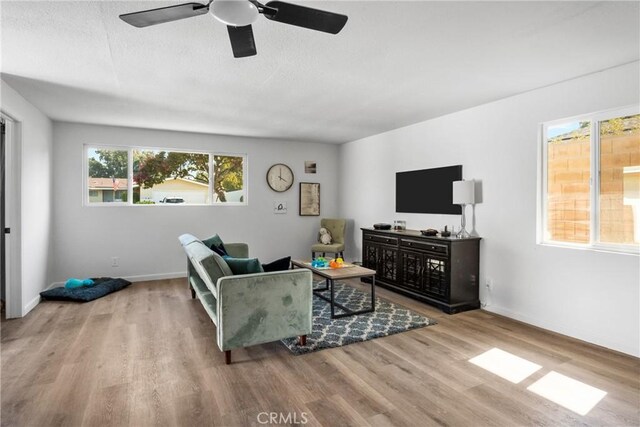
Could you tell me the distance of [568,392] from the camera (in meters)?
2.31

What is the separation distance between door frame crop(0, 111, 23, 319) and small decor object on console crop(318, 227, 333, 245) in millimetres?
4180

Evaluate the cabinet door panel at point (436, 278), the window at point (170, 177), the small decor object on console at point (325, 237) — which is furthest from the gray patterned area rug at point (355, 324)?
the window at point (170, 177)

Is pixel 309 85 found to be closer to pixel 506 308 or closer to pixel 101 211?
pixel 506 308

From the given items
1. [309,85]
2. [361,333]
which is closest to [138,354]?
[361,333]

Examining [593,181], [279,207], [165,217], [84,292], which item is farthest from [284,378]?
[279,207]

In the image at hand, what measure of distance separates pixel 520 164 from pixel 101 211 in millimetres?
5628

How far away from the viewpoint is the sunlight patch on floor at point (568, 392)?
217cm

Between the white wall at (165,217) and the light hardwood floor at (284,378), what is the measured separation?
1777 mm

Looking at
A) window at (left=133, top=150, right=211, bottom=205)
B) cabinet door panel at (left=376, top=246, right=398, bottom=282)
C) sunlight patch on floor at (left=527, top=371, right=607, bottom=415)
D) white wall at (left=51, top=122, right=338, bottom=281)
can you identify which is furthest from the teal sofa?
window at (left=133, top=150, right=211, bottom=205)

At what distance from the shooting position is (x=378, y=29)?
7.56 feet

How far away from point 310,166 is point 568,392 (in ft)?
17.0

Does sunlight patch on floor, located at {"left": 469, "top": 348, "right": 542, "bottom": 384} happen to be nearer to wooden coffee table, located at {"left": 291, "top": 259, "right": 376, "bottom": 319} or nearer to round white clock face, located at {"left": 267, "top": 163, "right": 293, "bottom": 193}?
wooden coffee table, located at {"left": 291, "top": 259, "right": 376, "bottom": 319}

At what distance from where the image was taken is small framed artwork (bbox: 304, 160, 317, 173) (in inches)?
261

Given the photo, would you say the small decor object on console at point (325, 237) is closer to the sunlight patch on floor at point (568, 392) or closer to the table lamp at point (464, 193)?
the table lamp at point (464, 193)
